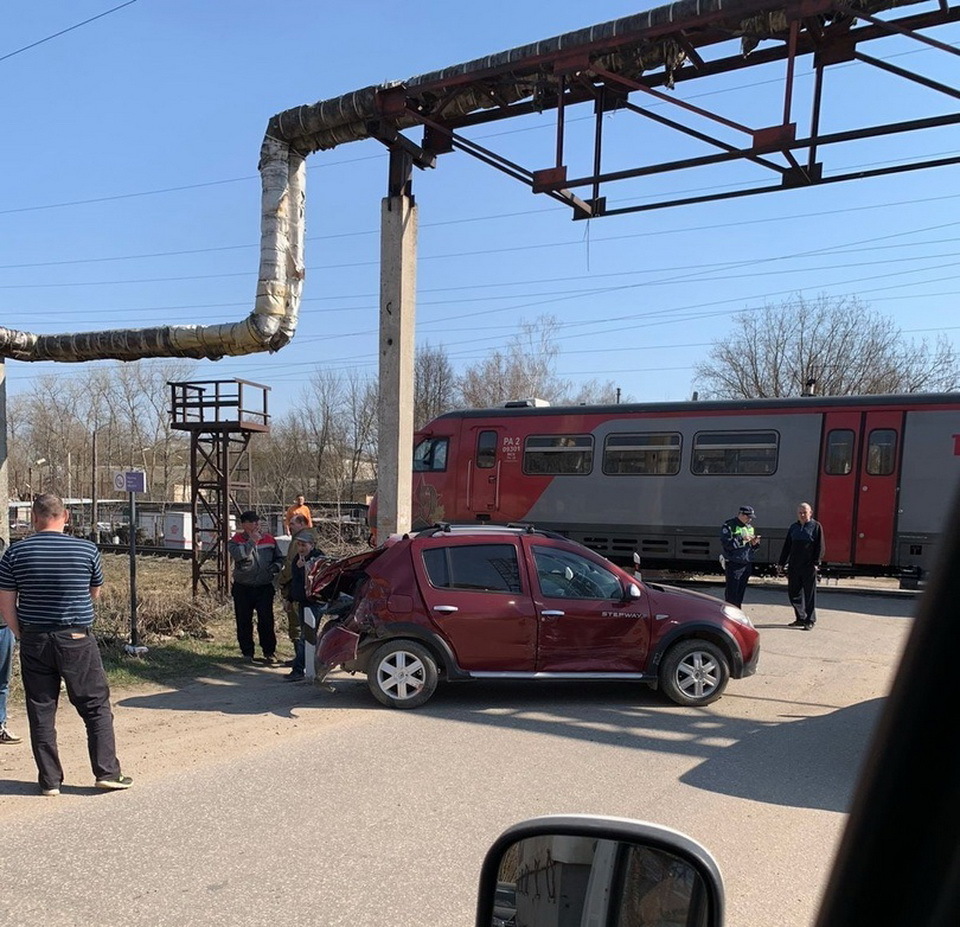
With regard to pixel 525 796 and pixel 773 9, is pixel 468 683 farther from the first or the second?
pixel 773 9

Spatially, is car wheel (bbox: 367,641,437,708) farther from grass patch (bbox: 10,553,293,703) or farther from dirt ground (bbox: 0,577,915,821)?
grass patch (bbox: 10,553,293,703)

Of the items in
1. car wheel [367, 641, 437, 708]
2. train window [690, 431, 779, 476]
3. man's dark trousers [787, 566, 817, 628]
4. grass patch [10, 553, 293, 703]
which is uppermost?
train window [690, 431, 779, 476]

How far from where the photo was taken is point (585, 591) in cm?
755

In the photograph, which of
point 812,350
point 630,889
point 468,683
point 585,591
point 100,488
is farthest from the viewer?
point 100,488

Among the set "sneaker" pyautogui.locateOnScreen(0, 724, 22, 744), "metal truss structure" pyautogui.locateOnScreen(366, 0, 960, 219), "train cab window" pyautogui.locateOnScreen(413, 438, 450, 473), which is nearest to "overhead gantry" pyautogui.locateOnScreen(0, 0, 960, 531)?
"metal truss structure" pyautogui.locateOnScreen(366, 0, 960, 219)

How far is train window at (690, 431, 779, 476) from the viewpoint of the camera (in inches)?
627

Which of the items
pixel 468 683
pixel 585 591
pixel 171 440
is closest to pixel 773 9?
pixel 585 591

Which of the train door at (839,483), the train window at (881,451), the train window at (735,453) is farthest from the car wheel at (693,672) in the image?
the train window at (735,453)

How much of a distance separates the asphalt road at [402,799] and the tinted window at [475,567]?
1.13 meters

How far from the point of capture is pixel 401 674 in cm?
740

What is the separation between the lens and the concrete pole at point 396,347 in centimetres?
973

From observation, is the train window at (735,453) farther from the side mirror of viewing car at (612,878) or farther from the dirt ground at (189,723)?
the side mirror of viewing car at (612,878)

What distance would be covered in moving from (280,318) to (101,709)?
637 centimetres

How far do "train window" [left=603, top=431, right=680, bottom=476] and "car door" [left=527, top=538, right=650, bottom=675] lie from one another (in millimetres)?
9597
